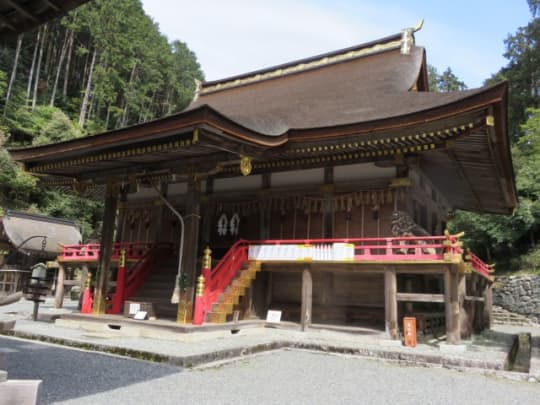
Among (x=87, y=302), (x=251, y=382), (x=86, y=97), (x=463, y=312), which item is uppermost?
(x=86, y=97)

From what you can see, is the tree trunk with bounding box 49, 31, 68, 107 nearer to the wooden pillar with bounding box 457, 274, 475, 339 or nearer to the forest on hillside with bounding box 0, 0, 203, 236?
the forest on hillside with bounding box 0, 0, 203, 236

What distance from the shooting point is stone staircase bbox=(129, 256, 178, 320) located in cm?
1085

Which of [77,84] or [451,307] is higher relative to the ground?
[77,84]

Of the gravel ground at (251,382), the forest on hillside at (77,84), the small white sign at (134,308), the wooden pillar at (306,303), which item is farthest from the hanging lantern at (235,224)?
the forest on hillside at (77,84)

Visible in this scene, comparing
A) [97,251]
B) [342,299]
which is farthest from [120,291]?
[342,299]

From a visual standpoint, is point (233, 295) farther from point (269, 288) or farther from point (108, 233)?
point (108, 233)

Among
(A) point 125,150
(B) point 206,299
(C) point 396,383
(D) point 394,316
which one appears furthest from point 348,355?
(A) point 125,150

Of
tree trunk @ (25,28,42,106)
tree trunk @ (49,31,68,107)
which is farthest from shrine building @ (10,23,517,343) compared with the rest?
tree trunk @ (49,31,68,107)

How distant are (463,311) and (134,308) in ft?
27.5

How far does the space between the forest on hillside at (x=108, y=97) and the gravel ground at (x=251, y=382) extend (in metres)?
19.1

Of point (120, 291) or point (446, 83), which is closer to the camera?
point (120, 291)

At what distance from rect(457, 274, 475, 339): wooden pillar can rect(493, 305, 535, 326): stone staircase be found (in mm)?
12135

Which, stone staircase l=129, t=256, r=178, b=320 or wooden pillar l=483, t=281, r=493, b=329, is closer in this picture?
stone staircase l=129, t=256, r=178, b=320

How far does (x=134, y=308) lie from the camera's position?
10336 mm
